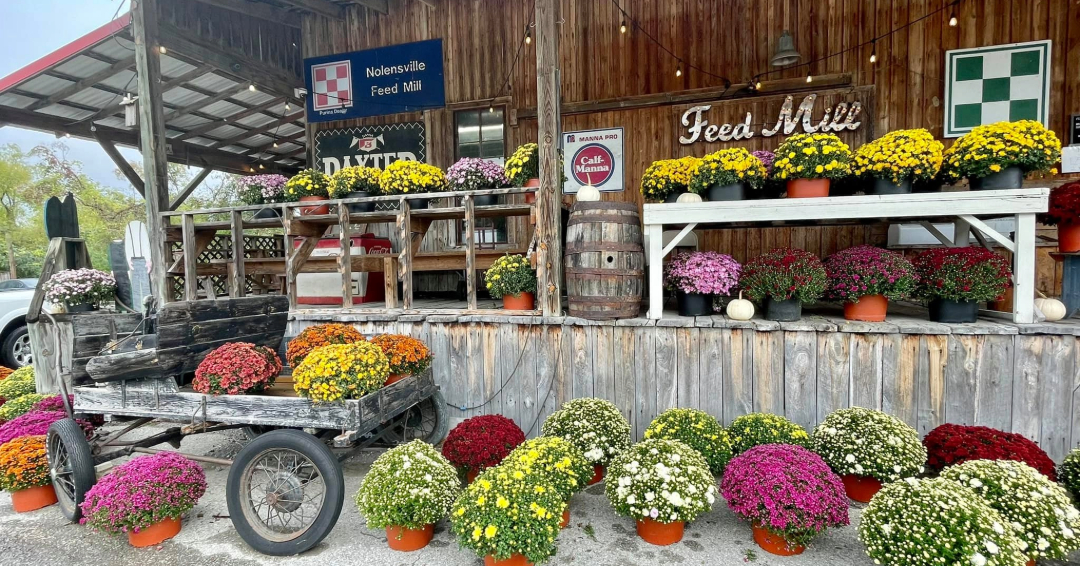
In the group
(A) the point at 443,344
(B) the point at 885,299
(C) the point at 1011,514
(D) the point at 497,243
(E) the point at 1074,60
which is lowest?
(C) the point at 1011,514

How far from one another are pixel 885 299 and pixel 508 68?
5403mm

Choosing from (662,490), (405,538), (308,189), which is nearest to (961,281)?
(662,490)

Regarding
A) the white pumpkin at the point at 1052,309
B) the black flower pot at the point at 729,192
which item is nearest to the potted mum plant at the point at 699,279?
the black flower pot at the point at 729,192

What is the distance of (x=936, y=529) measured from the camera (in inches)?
86.7

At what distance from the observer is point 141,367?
9.96 feet

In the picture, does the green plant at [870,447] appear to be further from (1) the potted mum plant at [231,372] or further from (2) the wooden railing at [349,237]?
(1) the potted mum plant at [231,372]

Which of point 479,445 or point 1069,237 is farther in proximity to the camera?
point 1069,237

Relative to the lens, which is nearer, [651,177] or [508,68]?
[651,177]

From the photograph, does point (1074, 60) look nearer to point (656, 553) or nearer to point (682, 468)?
point (682, 468)

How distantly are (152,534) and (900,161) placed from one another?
17.9ft

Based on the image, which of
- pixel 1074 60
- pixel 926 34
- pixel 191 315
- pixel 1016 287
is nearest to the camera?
pixel 191 315

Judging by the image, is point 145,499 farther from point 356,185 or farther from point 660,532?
point 356,185

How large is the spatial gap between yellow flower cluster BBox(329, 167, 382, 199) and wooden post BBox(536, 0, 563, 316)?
1.82 meters

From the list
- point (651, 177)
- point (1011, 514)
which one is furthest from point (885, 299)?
point (651, 177)
